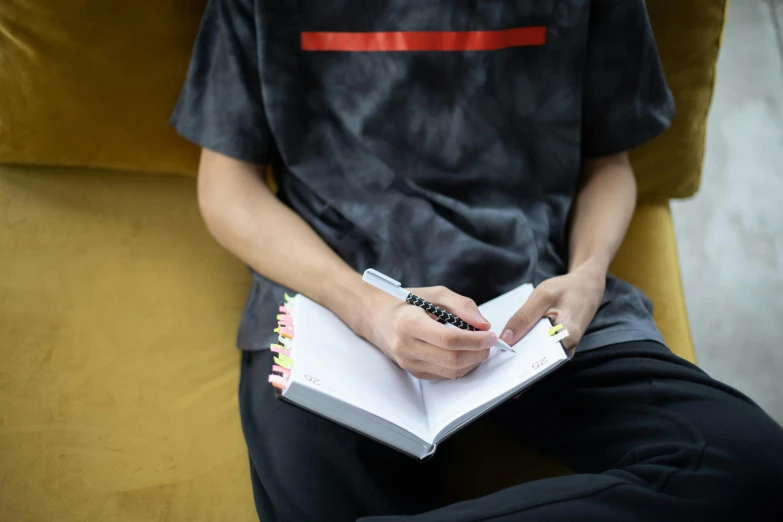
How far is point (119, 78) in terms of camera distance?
101 centimetres

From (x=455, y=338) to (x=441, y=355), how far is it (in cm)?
3

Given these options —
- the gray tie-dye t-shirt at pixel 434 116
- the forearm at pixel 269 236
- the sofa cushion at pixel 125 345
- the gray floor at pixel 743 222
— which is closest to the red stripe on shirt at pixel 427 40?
the gray tie-dye t-shirt at pixel 434 116

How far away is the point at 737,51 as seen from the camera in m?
1.98

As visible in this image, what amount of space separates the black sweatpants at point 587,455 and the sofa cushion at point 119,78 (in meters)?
0.43

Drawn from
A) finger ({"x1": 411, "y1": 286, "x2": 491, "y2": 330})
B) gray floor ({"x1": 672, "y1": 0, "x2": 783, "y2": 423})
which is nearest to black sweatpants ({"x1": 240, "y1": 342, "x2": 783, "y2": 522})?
Answer: finger ({"x1": 411, "y1": 286, "x2": 491, "y2": 330})

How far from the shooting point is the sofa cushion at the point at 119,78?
0.97 metres

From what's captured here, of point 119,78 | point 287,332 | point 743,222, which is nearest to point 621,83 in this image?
point 287,332

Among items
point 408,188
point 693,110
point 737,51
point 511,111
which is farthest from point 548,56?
point 737,51

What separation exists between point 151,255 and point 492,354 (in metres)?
0.60

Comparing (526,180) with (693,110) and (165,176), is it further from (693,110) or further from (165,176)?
(165,176)

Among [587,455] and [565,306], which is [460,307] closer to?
[565,306]

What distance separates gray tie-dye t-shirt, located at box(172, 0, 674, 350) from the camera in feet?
2.71

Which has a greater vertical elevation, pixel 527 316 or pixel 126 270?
pixel 527 316

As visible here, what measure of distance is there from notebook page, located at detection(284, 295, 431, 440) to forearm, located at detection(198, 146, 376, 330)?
0.04m
